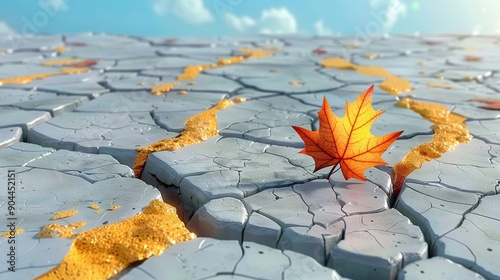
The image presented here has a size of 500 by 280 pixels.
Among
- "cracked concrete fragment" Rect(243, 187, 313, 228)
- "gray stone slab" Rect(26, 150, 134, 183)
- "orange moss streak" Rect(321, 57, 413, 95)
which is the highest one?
"orange moss streak" Rect(321, 57, 413, 95)

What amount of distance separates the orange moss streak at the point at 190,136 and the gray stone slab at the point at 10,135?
1.78ft

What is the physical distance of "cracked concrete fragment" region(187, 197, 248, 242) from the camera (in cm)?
142

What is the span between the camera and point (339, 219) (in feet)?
4.77

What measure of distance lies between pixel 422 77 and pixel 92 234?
9.04 ft

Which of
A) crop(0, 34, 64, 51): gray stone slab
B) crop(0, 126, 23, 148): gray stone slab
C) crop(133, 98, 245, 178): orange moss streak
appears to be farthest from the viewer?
crop(0, 34, 64, 51): gray stone slab

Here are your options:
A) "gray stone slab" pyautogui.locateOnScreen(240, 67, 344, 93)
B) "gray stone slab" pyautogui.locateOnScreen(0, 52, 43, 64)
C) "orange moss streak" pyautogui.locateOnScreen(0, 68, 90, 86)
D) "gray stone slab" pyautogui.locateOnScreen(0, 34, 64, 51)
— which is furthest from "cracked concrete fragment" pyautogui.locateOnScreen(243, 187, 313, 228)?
"gray stone slab" pyautogui.locateOnScreen(0, 34, 64, 51)

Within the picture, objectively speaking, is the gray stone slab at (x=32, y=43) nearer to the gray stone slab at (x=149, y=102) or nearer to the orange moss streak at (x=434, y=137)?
the gray stone slab at (x=149, y=102)

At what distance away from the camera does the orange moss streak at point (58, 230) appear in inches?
53.6

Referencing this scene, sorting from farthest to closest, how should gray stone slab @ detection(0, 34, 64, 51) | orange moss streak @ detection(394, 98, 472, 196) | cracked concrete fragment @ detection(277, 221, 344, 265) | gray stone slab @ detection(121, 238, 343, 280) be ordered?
gray stone slab @ detection(0, 34, 64, 51)
orange moss streak @ detection(394, 98, 472, 196)
cracked concrete fragment @ detection(277, 221, 344, 265)
gray stone slab @ detection(121, 238, 343, 280)

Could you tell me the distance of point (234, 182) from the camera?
5.53 feet

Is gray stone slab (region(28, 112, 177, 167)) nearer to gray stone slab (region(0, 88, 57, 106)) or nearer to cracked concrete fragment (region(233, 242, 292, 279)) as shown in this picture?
gray stone slab (region(0, 88, 57, 106))

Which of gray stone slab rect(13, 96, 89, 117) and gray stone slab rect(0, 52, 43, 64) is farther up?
gray stone slab rect(0, 52, 43, 64)

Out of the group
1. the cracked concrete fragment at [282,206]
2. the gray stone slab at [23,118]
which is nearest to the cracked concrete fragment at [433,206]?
the cracked concrete fragment at [282,206]

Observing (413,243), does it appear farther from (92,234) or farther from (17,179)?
(17,179)
